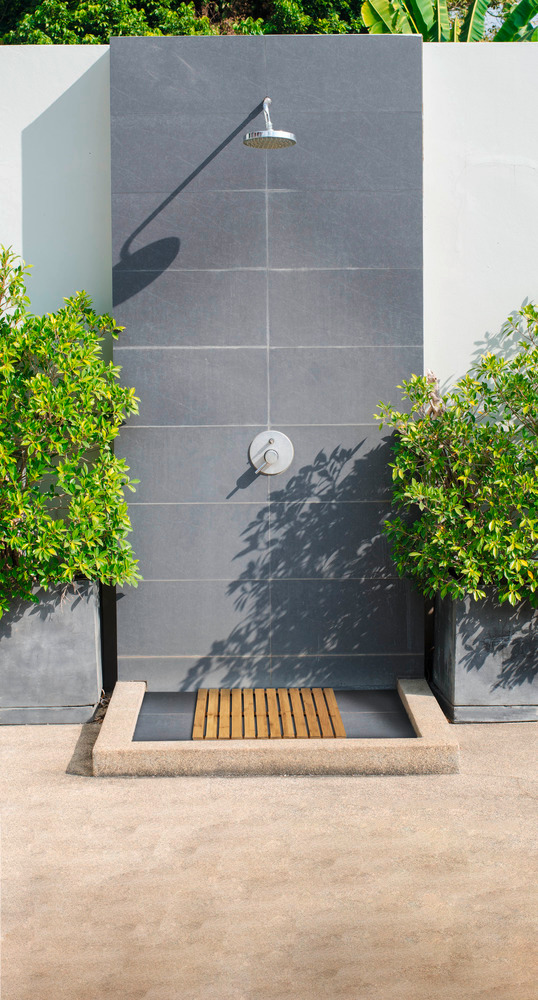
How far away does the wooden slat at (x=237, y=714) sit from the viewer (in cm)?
503

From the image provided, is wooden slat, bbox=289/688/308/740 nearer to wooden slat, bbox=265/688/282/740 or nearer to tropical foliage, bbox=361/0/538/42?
wooden slat, bbox=265/688/282/740

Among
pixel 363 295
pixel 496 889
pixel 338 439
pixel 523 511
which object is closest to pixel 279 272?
pixel 363 295

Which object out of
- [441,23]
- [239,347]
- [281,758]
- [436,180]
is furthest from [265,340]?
[441,23]

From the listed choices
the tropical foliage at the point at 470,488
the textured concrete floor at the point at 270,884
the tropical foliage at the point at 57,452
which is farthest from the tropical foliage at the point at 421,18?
the textured concrete floor at the point at 270,884

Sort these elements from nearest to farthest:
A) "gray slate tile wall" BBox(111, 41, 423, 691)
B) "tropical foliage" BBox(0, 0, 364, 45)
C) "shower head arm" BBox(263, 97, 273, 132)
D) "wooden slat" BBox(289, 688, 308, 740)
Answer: "wooden slat" BBox(289, 688, 308, 740) → "shower head arm" BBox(263, 97, 273, 132) → "gray slate tile wall" BBox(111, 41, 423, 691) → "tropical foliage" BBox(0, 0, 364, 45)

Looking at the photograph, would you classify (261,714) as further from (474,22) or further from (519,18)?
(474,22)

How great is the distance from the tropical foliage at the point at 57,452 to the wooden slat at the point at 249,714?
109 centimetres

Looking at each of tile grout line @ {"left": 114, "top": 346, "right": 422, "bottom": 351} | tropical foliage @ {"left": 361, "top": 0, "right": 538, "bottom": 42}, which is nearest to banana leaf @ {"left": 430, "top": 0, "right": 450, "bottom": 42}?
tropical foliage @ {"left": 361, "top": 0, "right": 538, "bottom": 42}

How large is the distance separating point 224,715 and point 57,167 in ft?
12.8

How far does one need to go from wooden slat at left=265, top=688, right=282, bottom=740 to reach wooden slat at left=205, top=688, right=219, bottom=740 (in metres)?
0.33

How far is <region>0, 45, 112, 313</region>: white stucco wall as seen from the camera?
5754 mm

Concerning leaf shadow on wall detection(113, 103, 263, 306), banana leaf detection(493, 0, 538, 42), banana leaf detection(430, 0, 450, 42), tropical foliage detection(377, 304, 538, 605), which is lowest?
tropical foliage detection(377, 304, 538, 605)

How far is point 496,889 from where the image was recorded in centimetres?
368

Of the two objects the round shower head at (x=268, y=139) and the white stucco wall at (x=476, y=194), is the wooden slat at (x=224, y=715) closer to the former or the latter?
the white stucco wall at (x=476, y=194)
